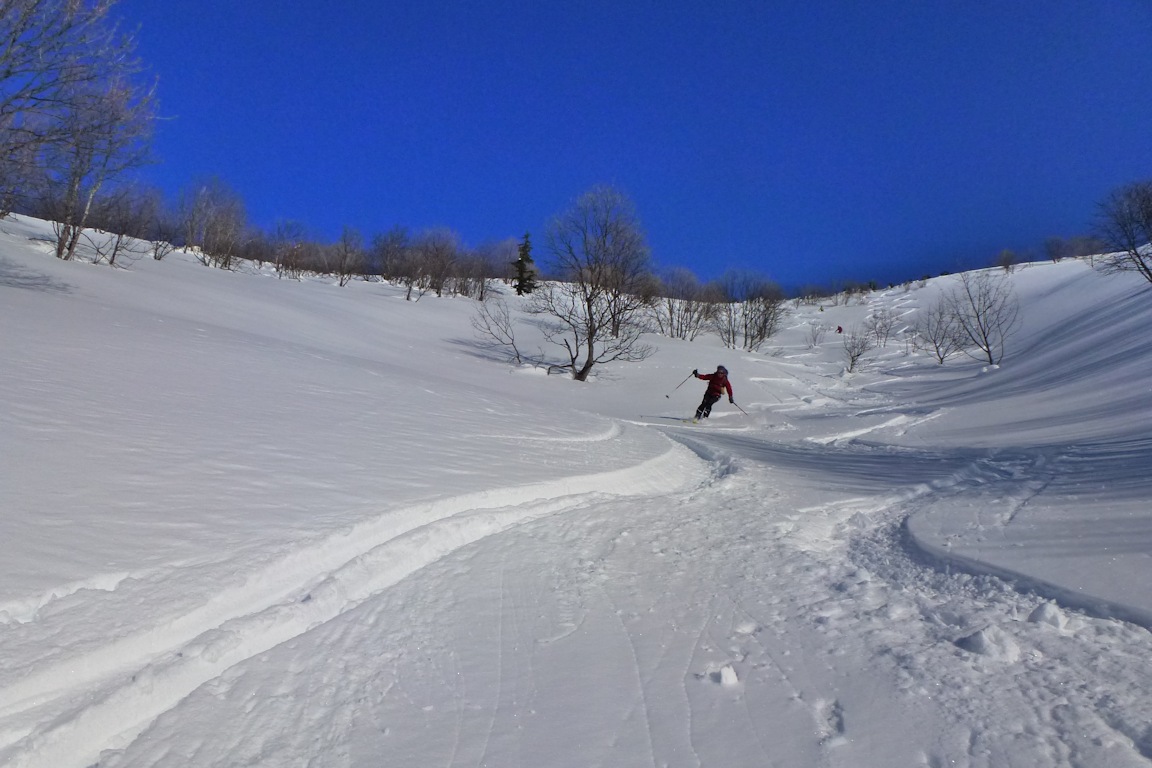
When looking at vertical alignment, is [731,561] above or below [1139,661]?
below

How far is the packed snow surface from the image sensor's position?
237 cm

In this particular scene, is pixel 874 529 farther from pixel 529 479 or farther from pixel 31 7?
pixel 31 7

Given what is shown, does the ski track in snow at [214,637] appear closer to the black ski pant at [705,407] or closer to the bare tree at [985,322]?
the black ski pant at [705,407]

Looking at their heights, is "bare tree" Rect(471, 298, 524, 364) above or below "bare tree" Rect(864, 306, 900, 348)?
below

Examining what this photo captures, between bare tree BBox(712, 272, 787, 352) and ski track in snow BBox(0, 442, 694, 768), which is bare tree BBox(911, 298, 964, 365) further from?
ski track in snow BBox(0, 442, 694, 768)

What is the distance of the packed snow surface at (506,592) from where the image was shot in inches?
93.2

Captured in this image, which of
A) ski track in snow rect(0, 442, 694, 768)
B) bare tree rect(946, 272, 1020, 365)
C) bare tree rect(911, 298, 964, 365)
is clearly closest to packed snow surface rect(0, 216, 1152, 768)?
ski track in snow rect(0, 442, 694, 768)

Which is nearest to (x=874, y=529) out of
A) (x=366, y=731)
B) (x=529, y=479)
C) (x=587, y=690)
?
(x=529, y=479)

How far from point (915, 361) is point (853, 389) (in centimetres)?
1500

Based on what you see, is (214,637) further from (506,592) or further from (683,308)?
(683,308)

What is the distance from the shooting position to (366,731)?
2.38m

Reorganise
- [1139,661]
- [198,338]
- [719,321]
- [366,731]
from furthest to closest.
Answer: [719,321] < [198,338] < [1139,661] < [366,731]

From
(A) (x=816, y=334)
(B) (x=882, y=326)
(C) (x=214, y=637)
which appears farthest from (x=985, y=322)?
(C) (x=214, y=637)

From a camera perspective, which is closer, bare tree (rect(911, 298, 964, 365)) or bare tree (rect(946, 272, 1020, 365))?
bare tree (rect(946, 272, 1020, 365))
